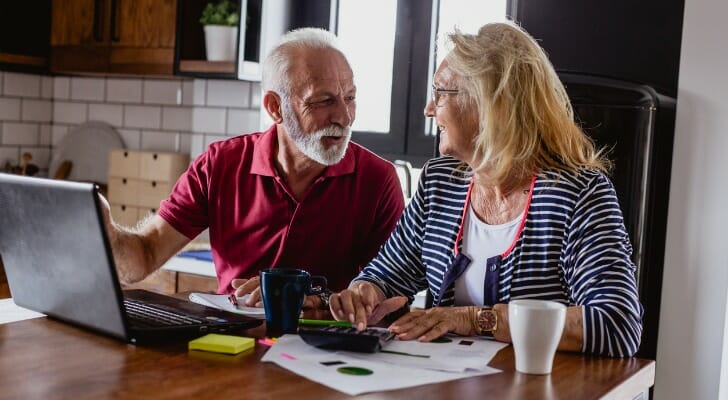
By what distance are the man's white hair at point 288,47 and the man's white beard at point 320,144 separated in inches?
5.0

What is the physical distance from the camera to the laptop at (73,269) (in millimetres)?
1333

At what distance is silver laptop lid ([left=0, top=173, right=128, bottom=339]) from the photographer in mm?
1327

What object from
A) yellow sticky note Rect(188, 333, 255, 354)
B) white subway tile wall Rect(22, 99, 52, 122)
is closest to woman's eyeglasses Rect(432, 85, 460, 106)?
yellow sticky note Rect(188, 333, 255, 354)

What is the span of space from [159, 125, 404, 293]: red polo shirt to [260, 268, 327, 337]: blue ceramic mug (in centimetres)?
66

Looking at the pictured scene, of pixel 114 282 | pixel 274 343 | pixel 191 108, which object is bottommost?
pixel 274 343

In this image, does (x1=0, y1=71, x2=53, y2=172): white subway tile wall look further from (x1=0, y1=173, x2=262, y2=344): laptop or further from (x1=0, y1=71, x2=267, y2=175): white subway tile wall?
(x1=0, y1=173, x2=262, y2=344): laptop

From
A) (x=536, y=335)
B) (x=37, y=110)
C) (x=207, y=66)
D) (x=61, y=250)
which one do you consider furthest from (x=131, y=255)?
(x=37, y=110)

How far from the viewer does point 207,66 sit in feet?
11.7

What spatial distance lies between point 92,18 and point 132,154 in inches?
26.0

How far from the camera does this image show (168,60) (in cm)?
381

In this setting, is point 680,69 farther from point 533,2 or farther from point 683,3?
point 533,2

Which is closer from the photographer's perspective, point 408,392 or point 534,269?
point 408,392

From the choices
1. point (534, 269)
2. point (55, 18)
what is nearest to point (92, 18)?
point (55, 18)

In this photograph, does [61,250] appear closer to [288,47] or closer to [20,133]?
[288,47]
